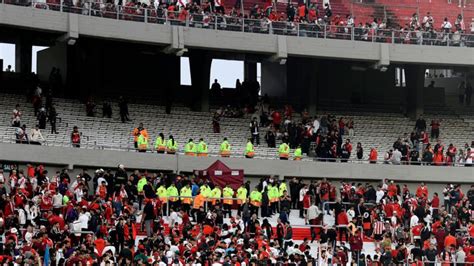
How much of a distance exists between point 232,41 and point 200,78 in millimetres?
3375

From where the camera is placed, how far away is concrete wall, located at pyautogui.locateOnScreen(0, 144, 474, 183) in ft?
134

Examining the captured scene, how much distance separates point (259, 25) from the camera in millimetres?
46188

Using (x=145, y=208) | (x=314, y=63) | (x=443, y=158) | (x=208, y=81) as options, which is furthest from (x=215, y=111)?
(x=145, y=208)

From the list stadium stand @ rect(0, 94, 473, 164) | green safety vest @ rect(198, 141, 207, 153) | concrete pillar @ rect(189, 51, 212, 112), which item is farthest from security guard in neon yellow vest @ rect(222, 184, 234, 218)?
concrete pillar @ rect(189, 51, 212, 112)

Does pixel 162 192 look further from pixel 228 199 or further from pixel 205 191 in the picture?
pixel 228 199

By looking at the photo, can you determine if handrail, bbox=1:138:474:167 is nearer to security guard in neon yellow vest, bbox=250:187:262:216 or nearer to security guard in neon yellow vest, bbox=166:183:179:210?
security guard in neon yellow vest, bbox=250:187:262:216

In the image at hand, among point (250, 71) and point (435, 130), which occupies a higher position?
point (250, 71)

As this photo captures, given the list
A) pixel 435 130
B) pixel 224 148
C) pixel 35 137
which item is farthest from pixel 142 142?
pixel 435 130

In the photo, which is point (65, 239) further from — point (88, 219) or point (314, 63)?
point (314, 63)

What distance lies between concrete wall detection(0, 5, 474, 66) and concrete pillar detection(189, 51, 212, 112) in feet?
9.09

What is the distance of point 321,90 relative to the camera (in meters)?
52.5

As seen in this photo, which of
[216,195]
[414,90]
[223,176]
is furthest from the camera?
[414,90]

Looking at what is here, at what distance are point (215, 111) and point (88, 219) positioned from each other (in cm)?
1589

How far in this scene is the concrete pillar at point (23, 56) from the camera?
48.5 m
